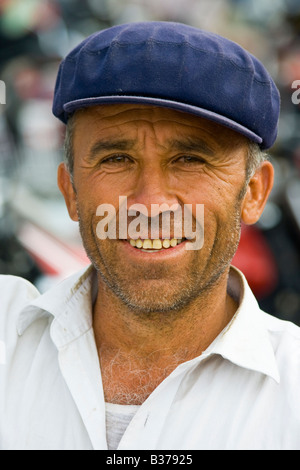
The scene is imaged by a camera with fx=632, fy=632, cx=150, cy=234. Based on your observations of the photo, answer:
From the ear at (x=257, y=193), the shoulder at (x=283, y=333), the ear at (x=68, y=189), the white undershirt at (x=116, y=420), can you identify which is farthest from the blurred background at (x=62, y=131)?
the white undershirt at (x=116, y=420)

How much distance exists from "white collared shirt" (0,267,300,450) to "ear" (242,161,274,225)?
0.24 metres

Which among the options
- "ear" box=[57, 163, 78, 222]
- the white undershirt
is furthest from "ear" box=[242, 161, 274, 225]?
the white undershirt

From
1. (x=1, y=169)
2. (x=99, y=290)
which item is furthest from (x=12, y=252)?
(x=99, y=290)

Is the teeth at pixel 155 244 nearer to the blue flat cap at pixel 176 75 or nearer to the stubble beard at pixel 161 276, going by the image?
the stubble beard at pixel 161 276

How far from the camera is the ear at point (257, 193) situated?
2004mm

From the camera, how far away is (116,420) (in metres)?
1.77

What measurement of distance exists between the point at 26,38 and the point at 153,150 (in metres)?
4.51

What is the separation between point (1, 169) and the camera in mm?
5535

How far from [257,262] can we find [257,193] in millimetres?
2913

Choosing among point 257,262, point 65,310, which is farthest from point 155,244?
point 257,262

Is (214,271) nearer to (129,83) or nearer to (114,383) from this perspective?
(114,383)

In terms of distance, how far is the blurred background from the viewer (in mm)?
5000

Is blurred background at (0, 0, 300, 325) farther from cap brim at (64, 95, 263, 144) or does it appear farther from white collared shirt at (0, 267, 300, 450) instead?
cap brim at (64, 95, 263, 144)

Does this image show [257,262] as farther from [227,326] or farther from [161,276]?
[161,276]
